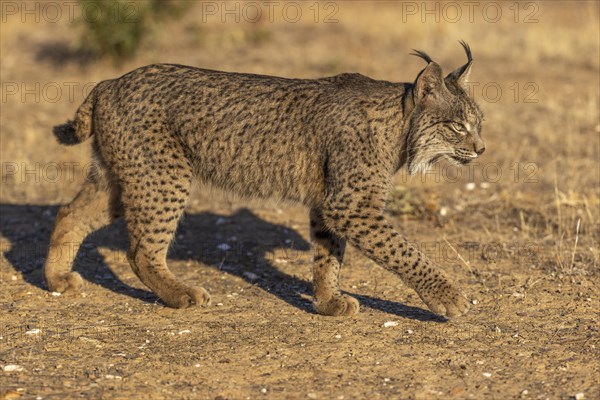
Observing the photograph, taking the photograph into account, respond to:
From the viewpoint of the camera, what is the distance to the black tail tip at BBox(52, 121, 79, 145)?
7.13 metres

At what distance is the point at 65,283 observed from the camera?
706 centimetres

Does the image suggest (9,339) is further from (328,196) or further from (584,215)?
(584,215)

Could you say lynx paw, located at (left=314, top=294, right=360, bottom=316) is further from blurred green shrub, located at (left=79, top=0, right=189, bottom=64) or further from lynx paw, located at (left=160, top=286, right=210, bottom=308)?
blurred green shrub, located at (left=79, top=0, right=189, bottom=64)

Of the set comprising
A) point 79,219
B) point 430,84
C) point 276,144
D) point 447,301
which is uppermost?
point 430,84

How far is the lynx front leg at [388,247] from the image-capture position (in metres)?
6.16

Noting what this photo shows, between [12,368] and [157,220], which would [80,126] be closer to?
[157,220]

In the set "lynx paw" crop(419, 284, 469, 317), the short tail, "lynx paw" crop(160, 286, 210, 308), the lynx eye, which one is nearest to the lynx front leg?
"lynx paw" crop(419, 284, 469, 317)

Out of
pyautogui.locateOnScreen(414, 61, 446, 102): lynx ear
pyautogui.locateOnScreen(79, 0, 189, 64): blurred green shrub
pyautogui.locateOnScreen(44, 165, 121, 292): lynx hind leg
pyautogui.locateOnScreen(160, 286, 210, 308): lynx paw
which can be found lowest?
pyautogui.locateOnScreen(160, 286, 210, 308): lynx paw

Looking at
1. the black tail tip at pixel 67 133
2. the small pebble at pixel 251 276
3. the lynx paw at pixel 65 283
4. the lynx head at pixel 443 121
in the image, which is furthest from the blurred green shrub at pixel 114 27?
the lynx head at pixel 443 121

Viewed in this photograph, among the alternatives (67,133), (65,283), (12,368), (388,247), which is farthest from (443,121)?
(12,368)

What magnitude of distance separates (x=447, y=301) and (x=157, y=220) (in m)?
2.05

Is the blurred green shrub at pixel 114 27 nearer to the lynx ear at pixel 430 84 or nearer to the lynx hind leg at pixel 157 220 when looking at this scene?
the lynx hind leg at pixel 157 220

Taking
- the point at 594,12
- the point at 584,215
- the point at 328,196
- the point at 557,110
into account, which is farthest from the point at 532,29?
the point at 328,196

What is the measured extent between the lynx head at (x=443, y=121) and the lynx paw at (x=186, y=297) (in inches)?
67.6
